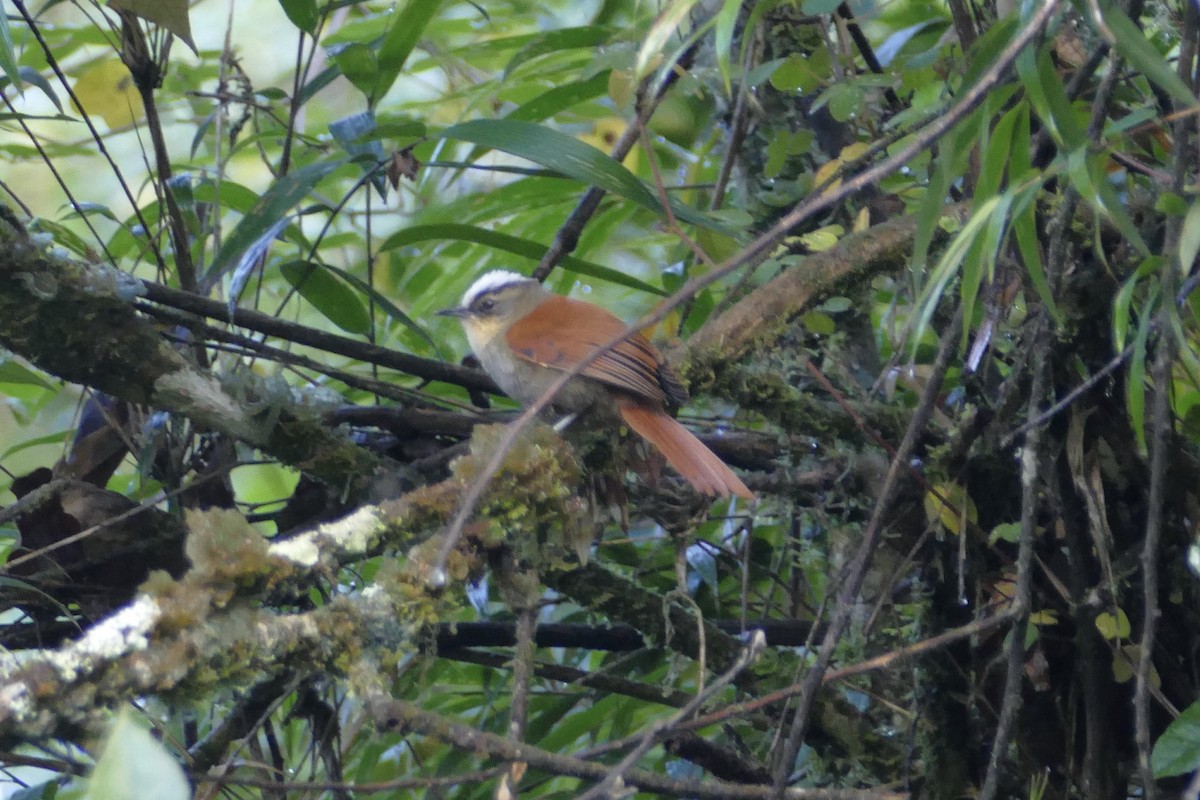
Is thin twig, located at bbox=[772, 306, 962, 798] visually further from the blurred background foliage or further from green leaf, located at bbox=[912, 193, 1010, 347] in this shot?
green leaf, located at bbox=[912, 193, 1010, 347]

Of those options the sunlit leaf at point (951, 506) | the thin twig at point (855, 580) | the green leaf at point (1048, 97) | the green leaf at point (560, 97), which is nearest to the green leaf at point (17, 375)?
the green leaf at point (560, 97)

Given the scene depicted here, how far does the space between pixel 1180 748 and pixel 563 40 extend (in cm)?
202

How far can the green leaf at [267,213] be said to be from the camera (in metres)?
1.93

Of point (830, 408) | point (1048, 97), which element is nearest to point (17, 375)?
point (830, 408)

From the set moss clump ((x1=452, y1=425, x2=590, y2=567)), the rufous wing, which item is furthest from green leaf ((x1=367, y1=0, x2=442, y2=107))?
moss clump ((x1=452, y1=425, x2=590, y2=567))

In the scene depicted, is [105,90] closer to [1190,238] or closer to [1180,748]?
[1190,238]

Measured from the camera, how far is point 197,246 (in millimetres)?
2502

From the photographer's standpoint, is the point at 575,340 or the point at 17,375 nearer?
the point at 17,375

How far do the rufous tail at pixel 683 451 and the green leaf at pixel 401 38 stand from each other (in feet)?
2.90

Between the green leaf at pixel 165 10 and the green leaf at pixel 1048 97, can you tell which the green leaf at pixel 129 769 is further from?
the green leaf at pixel 165 10

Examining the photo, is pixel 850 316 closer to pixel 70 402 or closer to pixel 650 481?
pixel 650 481

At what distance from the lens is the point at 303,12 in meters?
2.24

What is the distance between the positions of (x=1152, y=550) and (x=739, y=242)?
1.20 meters

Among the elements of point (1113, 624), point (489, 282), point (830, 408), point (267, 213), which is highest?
point (267, 213)
